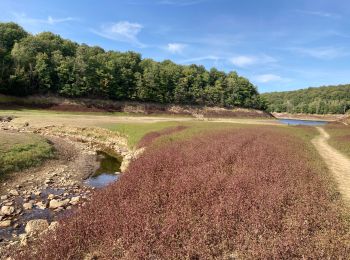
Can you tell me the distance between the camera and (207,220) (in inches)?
344

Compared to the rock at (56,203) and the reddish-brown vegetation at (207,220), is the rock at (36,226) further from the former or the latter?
the rock at (56,203)

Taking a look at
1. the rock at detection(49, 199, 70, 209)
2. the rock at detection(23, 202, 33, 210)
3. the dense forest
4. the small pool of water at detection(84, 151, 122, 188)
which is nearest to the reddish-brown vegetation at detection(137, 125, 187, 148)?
the small pool of water at detection(84, 151, 122, 188)

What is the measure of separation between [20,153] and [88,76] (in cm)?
7196

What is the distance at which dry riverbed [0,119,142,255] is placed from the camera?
1082cm

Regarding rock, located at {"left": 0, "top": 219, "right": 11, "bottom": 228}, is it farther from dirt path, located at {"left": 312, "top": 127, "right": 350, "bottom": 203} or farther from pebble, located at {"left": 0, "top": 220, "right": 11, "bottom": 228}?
dirt path, located at {"left": 312, "top": 127, "right": 350, "bottom": 203}

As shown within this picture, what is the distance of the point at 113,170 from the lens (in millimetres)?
22469

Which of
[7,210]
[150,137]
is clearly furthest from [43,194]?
Result: [150,137]

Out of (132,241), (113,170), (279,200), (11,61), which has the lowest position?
(113,170)

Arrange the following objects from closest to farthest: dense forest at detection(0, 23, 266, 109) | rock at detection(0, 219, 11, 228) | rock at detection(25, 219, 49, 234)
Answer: rock at detection(25, 219, 49, 234) → rock at detection(0, 219, 11, 228) → dense forest at detection(0, 23, 266, 109)

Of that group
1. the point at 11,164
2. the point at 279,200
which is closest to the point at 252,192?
the point at 279,200

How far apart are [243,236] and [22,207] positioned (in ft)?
34.6

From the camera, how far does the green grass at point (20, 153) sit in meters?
18.5

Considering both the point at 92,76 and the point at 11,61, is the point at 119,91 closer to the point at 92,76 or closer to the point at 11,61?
the point at 92,76

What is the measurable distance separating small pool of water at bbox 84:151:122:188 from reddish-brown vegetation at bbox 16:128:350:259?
231 inches
